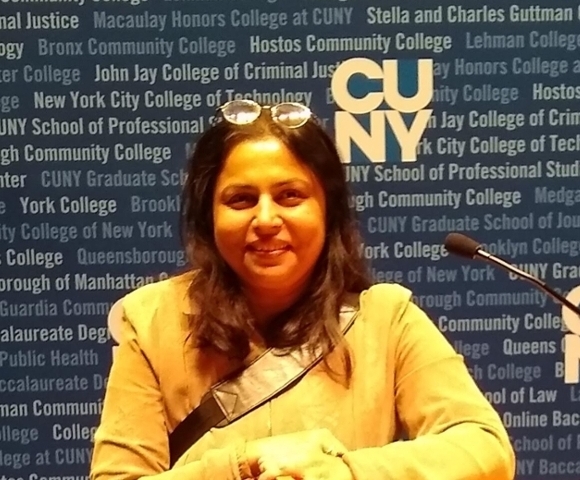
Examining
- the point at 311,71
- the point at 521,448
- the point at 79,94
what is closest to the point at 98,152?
the point at 79,94

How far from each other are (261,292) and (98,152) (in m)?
0.72

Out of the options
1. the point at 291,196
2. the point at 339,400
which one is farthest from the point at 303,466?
the point at 291,196

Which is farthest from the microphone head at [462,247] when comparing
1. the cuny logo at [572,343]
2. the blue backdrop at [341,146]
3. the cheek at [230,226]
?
the cuny logo at [572,343]

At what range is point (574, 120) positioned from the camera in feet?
6.34

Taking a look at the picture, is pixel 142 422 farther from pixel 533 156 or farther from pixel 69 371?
pixel 533 156

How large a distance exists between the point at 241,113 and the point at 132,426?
459 millimetres

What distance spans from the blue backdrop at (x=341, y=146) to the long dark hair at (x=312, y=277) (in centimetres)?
57

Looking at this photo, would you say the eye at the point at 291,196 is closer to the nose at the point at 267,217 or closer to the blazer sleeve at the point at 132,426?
the nose at the point at 267,217

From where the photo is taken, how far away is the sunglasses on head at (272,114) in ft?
4.35

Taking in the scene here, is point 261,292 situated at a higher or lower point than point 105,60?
lower

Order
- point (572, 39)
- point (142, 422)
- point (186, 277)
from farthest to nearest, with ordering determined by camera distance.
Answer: point (572, 39) → point (186, 277) → point (142, 422)

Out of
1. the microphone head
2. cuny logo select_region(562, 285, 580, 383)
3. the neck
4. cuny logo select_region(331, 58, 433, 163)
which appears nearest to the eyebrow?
the neck

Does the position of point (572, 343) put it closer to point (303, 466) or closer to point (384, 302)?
point (384, 302)

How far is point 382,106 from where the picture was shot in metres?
1.93
